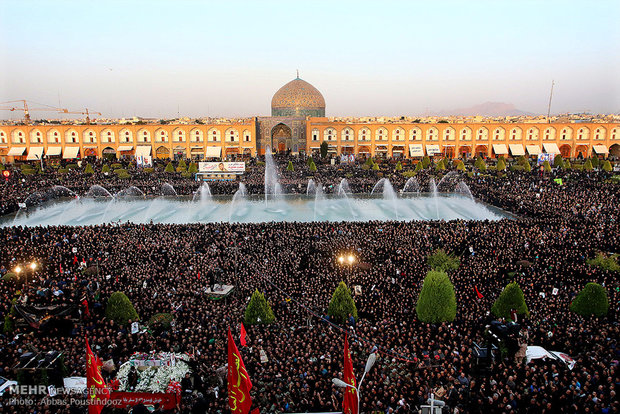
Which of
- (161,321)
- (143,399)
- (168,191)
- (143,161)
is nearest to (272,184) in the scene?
(168,191)

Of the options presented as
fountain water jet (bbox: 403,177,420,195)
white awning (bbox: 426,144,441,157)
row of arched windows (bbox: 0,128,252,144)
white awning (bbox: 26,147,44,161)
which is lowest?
fountain water jet (bbox: 403,177,420,195)

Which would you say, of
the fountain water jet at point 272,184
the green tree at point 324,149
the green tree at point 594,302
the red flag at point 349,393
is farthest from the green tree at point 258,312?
the green tree at point 324,149

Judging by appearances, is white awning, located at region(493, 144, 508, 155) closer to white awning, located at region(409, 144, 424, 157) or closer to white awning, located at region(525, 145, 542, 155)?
white awning, located at region(525, 145, 542, 155)

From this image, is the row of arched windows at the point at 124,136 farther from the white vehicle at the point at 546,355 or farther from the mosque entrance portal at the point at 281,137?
the white vehicle at the point at 546,355

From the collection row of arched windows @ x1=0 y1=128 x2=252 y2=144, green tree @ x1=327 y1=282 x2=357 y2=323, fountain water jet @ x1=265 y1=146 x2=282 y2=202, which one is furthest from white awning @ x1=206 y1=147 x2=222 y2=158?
green tree @ x1=327 y1=282 x2=357 y2=323

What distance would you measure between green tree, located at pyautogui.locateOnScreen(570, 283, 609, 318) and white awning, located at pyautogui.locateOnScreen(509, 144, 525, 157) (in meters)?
38.2

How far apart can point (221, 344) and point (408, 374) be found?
365cm

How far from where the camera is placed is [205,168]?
30.6 metres

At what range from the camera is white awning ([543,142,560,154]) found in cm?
4380

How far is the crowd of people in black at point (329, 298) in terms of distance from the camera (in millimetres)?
7121

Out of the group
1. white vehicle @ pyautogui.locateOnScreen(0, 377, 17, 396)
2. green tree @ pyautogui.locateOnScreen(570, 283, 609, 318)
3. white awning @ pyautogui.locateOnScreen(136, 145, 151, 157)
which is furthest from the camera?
white awning @ pyautogui.locateOnScreen(136, 145, 151, 157)

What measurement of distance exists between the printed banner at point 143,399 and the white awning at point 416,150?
40878 mm

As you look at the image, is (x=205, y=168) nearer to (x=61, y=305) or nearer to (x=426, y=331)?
(x=61, y=305)

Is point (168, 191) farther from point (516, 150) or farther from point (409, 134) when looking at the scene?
point (516, 150)
